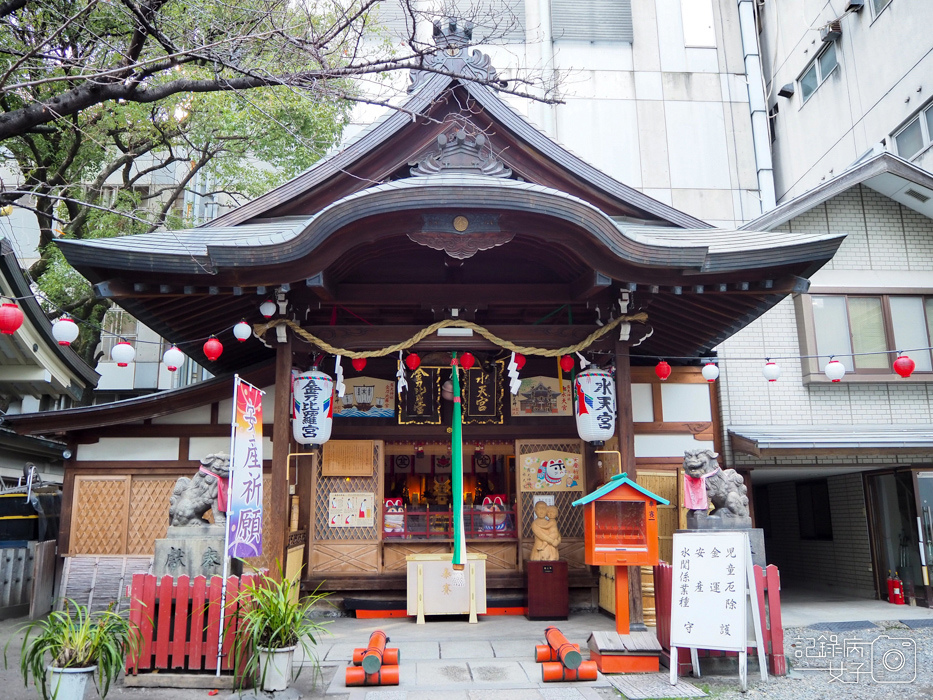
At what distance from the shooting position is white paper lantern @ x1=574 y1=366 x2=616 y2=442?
9.60m

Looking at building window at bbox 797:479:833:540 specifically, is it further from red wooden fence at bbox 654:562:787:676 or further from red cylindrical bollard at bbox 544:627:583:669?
red cylindrical bollard at bbox 544:627:583:669

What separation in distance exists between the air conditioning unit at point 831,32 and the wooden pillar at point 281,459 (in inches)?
671

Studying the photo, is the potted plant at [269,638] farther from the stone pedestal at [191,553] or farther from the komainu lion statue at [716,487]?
the komainu lion statue at [716,487]

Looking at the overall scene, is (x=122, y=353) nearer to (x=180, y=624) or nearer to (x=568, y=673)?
(x=180, y=624)

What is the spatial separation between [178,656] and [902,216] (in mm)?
13742

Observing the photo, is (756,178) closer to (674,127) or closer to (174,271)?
(674,127)

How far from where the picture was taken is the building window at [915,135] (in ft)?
51.1

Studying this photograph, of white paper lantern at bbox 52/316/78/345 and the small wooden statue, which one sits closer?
white paper lantern at bbox 52/316/78/345

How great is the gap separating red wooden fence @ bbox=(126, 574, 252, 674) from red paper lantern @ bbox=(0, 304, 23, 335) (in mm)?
2942

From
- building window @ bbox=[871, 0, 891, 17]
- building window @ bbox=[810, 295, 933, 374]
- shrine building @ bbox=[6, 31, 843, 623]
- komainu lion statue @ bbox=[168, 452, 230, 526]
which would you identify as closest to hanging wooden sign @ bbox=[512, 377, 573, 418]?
shrine building @ bbox=[6, 31, 843, 623]

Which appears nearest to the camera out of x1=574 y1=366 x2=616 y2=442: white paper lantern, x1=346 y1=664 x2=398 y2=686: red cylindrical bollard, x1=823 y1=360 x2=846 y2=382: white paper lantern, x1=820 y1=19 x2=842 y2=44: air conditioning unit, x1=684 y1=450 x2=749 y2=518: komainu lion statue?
x1=346 y1=664 x2=398 y2=686: red cylindrical bollard

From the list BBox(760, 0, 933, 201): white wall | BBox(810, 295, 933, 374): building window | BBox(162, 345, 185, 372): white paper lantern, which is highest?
BBox(760, 0, 933, 201): white wall

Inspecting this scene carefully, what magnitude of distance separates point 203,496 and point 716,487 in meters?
5.78

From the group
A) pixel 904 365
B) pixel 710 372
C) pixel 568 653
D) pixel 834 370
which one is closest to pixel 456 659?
A: pixel 568 653
